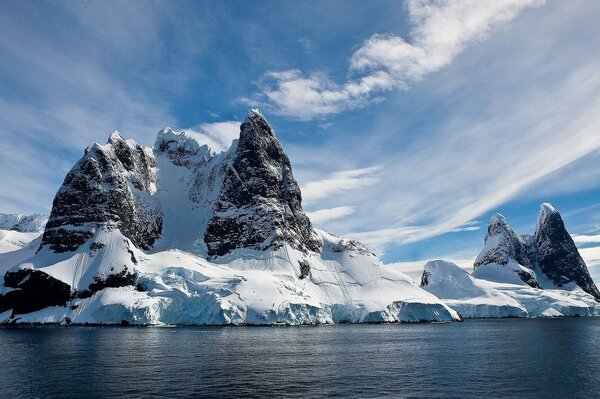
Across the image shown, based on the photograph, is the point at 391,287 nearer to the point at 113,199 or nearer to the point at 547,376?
the point at 113,199

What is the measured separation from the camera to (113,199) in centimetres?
19175

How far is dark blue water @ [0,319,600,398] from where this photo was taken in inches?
1772

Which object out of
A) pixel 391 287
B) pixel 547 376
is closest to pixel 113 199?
pixel 391 287

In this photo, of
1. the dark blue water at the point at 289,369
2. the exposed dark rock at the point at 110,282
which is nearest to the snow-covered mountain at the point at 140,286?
the exposed dark rock at the point at 110,282

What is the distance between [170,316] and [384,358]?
97346 mm

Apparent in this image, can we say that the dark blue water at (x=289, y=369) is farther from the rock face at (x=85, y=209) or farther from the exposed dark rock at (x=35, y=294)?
the rock face at (x=85, y=209)

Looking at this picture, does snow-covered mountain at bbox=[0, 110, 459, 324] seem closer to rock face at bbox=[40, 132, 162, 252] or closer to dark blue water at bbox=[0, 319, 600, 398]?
rock face at bbox=[40, 132, 162, 252]

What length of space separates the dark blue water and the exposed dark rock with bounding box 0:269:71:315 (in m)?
65.4

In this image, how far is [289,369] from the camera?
5816cm

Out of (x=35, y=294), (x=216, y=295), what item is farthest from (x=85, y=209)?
(x=216, y=295)

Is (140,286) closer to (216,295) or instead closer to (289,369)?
(216,295)

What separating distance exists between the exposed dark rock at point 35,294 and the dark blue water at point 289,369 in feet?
214

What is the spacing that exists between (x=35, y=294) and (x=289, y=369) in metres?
126

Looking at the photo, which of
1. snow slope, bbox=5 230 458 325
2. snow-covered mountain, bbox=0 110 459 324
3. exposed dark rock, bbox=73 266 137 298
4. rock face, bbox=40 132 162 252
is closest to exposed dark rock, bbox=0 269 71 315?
snow-covered mountain, bbox=0 110 459 324
